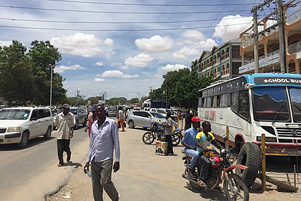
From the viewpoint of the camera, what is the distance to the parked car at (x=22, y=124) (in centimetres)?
946

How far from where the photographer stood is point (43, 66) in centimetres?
3775

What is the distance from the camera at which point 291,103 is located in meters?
7.38

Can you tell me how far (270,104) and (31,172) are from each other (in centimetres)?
736

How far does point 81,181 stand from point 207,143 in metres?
3.22

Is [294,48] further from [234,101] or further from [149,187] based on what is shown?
[149,187]

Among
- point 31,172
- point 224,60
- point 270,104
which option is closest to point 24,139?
point 31,172

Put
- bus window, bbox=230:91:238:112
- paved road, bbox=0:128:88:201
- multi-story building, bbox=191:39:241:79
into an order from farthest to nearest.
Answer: multi-story building, bbox=191:39:241:79 < bus window, bbox=230:91:238:112 < paved road, bbox=0:128:88:201

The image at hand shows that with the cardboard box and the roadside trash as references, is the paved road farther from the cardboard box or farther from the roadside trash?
the cardboard box

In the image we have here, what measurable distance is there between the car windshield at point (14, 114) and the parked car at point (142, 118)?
1027 centimetres

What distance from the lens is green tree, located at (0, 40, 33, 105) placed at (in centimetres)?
2661

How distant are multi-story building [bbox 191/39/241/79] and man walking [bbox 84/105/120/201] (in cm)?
3950

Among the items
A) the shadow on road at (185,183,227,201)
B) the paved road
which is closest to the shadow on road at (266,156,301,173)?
the shadow on road at (185,183,227,201)

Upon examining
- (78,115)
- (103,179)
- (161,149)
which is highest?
(78,115)

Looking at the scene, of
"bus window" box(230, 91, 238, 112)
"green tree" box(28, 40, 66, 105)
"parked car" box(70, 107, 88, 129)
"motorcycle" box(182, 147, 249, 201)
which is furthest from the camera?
"green tree" box(28, 40, 66, 105)
